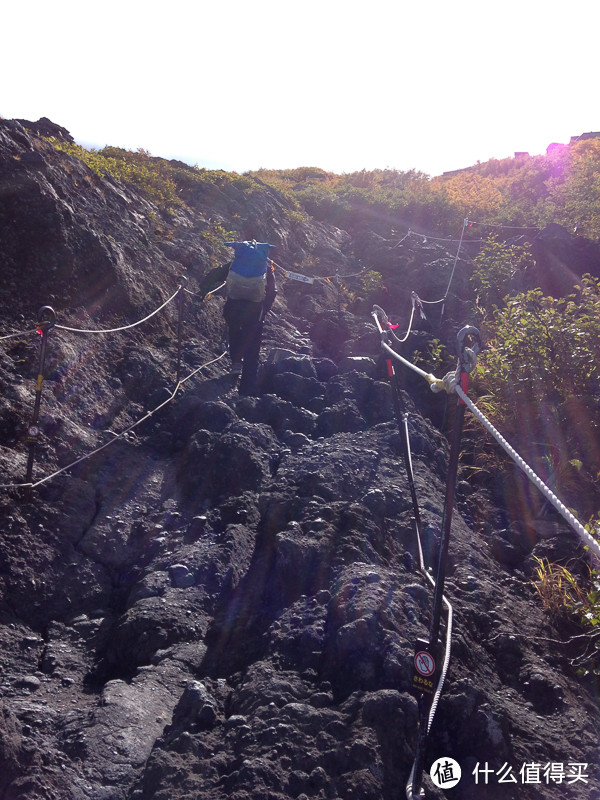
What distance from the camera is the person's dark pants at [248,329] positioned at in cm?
658

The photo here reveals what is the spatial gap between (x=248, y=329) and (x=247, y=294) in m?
0.39

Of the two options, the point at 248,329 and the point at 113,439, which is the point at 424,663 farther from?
the point at 248,329

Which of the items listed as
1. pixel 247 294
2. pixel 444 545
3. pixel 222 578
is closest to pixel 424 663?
pixel 444 545

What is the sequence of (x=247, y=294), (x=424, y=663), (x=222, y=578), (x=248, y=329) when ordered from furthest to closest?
(x=248, y=329) → (x=247, y=294) → (x=222, y=578) → (x=424, y=663)

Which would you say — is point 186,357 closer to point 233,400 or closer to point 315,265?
point 233,400

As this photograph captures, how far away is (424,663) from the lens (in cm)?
239

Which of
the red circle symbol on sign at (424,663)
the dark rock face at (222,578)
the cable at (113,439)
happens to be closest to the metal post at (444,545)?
the red circle symbol on sign at (424,663)

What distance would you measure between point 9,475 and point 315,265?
7.98m

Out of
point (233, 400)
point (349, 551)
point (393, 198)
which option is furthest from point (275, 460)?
point (393, 198)

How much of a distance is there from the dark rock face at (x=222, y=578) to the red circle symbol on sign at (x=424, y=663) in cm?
42

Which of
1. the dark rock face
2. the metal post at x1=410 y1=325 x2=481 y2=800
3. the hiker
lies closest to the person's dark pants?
the hiker

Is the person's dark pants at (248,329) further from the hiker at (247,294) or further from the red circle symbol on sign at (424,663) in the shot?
the red circle symbol on sign at (424,663)

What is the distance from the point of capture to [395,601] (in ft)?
10.9

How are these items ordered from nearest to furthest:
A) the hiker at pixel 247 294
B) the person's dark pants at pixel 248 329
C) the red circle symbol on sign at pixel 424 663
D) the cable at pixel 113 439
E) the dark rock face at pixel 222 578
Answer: the red circle symbol on sign at pixel 424 663 < the dark rock face at pixel 222 578 < the cable at pixel 113 439 < the hiker at pixel 247 294 < the person's dark pants at pixel 248 329
